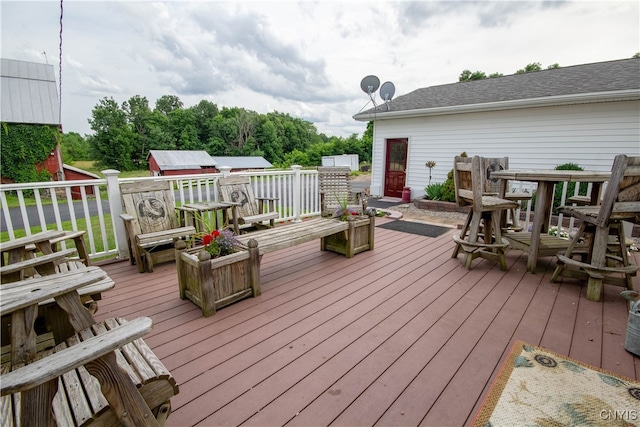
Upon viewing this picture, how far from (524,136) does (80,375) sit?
834 cm

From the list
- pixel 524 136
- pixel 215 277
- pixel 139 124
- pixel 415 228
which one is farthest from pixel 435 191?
pixel 139 124

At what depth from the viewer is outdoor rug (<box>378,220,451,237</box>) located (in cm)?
482

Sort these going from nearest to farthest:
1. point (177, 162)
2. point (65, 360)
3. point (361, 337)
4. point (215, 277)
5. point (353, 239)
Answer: point (65, 360)
point (361, 337)
point (215, 277)
point (353, 239)
point (177, 162)

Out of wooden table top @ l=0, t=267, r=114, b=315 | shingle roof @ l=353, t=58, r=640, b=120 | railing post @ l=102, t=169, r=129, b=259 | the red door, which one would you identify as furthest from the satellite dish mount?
wooden table top @ l=0, t=267, r=114, b=315

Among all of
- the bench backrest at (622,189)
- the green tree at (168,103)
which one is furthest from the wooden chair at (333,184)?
the green tree at (168,103)

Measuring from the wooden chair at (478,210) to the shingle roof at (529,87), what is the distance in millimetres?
4706

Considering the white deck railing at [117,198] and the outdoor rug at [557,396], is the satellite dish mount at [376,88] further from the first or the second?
the outdoor rug at [557,396]

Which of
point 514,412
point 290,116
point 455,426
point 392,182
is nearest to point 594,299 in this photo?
point 514,412

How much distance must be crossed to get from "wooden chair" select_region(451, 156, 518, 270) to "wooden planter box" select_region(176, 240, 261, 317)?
2281mm

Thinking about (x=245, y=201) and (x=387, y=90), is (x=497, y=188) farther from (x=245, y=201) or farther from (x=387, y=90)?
(x=387, y=90)

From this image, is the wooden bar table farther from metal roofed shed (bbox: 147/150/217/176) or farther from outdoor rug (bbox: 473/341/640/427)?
metal roofed shed (bbox: 147/150/217/176)

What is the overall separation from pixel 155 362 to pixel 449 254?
347cm

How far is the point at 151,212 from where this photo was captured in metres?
3.45

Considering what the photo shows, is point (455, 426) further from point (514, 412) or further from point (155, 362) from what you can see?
point (155, 362)
